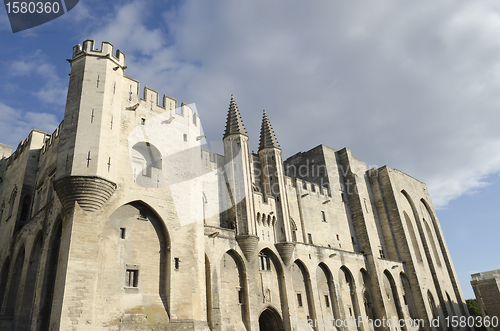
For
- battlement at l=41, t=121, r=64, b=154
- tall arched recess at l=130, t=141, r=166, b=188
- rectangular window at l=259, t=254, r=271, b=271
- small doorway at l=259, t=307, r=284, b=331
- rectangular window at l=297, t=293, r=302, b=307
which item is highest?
battlement at l=41, t=121, r=64, b=154

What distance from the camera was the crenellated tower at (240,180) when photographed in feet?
74.9

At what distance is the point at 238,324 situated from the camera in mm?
20844

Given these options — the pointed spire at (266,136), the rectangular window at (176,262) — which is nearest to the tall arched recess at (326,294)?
the pointed spire at (266,136)

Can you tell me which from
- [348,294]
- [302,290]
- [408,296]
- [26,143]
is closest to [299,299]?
[302,290]

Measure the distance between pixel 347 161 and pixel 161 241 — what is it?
25.9m

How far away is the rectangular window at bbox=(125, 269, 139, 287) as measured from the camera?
15.8 m

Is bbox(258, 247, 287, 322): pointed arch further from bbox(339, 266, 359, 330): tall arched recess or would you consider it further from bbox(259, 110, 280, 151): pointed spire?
bbox(259, 110, 280, 151): pointed spire

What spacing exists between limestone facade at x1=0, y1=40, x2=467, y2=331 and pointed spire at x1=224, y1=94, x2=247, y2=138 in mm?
105

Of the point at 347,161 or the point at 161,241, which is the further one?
the point at 347,161

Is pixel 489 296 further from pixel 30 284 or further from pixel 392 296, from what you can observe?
pixel 30 284

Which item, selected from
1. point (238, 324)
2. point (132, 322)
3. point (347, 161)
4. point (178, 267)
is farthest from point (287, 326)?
point (347, 161)

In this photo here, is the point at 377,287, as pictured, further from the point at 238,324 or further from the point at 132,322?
the point at 132,322

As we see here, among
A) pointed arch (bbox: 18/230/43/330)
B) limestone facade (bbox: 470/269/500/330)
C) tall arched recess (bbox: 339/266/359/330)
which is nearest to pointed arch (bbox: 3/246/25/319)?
pointed arch (bbox: 18/230/43/330)

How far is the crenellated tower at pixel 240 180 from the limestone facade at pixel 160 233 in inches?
3.5
